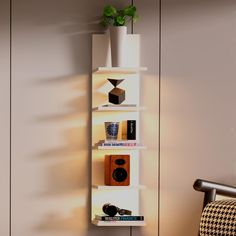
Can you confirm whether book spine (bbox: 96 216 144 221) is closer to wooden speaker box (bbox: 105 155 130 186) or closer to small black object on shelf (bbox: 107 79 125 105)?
wooden speaker box (bbox: 105 155 130 186)

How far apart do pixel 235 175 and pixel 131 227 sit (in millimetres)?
711

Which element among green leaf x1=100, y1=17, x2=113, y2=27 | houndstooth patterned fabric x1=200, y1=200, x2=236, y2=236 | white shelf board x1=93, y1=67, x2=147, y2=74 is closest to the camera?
houndstooth patterned fabric x1=200, y1=200, x2=236, y2=236

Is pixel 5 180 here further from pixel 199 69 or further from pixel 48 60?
pixel 199 69

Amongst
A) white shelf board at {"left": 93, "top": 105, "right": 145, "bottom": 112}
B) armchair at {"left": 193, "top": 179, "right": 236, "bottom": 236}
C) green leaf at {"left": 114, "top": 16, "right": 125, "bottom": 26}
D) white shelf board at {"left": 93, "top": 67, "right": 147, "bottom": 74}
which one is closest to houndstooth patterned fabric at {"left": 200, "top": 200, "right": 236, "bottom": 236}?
armchair at {"left": 193, "top": 179, "right": 236, "bottom": 236}

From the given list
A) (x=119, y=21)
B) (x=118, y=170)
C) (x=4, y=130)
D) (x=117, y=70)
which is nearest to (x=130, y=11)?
(x=119, y=21)

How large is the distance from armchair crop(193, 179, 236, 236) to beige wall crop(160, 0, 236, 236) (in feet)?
0.98

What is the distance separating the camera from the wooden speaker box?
452 centimetres

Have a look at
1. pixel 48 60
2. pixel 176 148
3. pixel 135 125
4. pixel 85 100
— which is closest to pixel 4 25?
pixel 48 60

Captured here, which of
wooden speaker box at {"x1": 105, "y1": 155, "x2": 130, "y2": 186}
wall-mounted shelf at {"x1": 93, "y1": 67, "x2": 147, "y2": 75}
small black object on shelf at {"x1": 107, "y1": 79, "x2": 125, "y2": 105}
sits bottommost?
wooden speaker box at {"x1": 105, "y1": 155, "x2": 130, "y2": 186}

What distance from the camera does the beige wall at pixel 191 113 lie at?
4707 mm

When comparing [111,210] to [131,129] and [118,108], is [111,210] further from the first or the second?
[118,108]

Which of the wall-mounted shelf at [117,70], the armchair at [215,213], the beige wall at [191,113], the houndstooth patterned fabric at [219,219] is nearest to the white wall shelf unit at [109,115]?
the wall-mounted shelf at [117,70]

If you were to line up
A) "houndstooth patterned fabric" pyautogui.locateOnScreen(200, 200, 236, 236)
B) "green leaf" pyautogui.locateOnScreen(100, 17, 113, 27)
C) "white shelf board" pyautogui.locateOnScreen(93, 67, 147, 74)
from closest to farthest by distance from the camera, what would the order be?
"houndstooth patterned fabric" pyautogui.locateOnScreen(200, 200, 236, 236)
"white shelf board" pyautogui.locateOnScreen(93, 67, 147, 74)
"green leaf" pyautogui.locateOnScreen(100, 17, 113, 27)

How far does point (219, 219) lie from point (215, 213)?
5 centimetres
